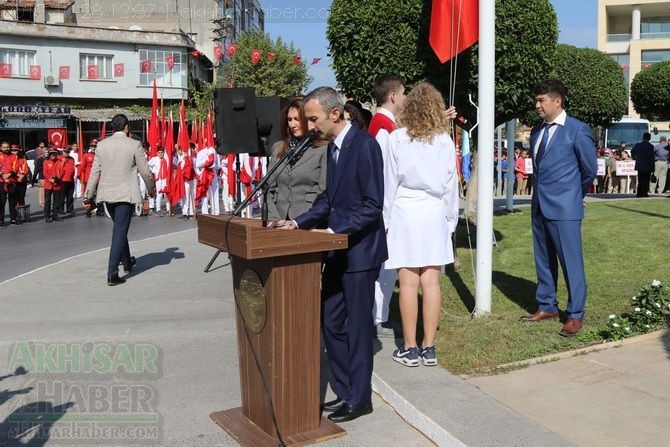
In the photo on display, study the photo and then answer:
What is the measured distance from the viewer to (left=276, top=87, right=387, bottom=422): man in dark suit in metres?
4.35

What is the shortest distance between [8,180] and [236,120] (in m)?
10.4

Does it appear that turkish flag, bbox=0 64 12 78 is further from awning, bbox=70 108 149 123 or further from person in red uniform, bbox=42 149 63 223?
person in red uniform, bbox=42 149 63 223

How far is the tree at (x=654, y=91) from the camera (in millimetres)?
42062

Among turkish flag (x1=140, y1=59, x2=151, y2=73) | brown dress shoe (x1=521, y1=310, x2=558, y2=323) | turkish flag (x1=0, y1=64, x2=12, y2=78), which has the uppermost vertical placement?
turkish flag (x1=140, y1=59, x2=151, y2=73)

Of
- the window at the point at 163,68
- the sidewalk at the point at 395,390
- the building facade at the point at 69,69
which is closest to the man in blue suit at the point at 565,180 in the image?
the sidewalk at the point at 395,390

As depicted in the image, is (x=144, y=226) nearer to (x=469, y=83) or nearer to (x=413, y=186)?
(x=469, y=83)

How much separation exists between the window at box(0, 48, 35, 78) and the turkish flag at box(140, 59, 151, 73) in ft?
22.9

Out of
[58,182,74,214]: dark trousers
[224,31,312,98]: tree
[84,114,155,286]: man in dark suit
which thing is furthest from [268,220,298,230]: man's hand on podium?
[224,31,312,98]: tree

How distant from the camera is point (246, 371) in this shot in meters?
4.28

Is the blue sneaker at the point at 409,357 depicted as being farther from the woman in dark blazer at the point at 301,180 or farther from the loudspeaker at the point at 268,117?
the loudspeaker at the point at 268,117

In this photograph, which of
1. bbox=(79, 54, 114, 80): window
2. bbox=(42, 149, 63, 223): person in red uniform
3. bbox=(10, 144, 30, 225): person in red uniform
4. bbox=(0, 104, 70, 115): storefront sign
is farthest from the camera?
bbox=(79, 54, 114, 80): window

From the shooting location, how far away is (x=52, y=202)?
19594mm

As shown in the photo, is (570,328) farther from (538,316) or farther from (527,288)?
(527,288)

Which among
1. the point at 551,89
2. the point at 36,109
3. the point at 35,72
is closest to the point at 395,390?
the point at 551,89
